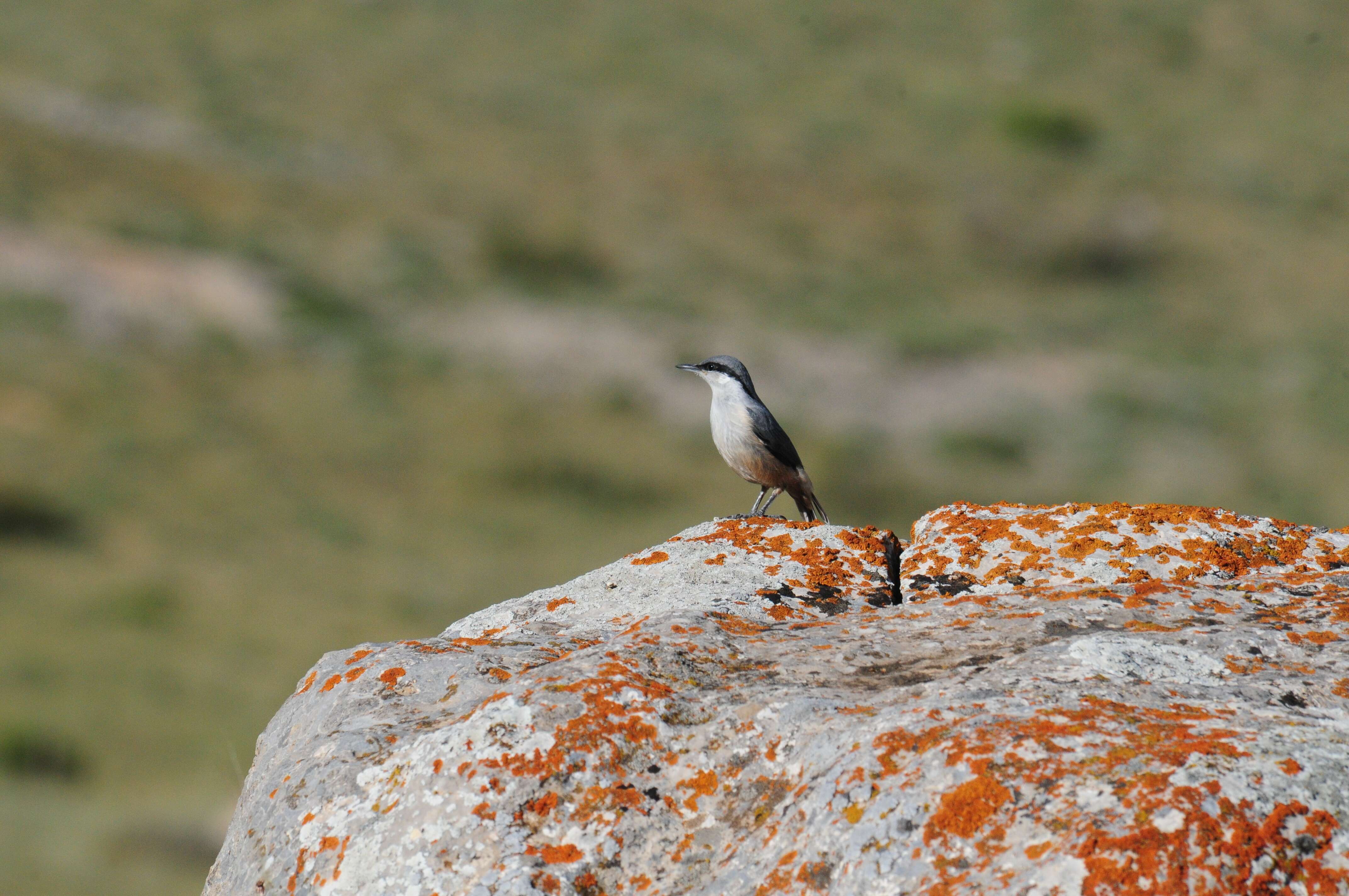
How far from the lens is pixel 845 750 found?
366cm

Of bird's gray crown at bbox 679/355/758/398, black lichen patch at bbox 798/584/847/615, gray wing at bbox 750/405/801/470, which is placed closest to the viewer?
black lichen patch at bbox 798/584/847/615

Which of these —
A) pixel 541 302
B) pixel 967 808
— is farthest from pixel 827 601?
pixel 541 302

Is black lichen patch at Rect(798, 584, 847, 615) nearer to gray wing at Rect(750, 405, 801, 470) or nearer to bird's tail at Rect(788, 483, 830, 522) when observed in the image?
gray wing at Rect(750, 405, 801, 470)

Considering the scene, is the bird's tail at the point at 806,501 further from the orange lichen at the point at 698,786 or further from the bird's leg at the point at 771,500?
the orange lichen at the point at 698,786

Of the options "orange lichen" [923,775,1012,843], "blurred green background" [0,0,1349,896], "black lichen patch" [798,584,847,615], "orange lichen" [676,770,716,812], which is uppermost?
"blurred green background" [0,0,1349,896]

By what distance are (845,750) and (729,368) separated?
20.3ft

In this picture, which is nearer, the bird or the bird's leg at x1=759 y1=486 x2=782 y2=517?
the bird

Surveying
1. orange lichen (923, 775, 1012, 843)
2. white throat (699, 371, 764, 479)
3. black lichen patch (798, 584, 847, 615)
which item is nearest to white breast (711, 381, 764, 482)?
white throat (699, 371, 764, 479)

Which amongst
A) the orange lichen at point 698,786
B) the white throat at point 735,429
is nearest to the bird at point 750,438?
the white throat at point 735,429

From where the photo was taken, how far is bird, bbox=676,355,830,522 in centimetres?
905

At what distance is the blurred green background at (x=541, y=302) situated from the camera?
2034cm

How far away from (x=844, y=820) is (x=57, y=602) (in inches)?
765

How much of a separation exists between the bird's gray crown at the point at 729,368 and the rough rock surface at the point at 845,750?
424cm

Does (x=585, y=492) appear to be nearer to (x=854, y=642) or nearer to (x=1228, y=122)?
(x=854, y=642)
